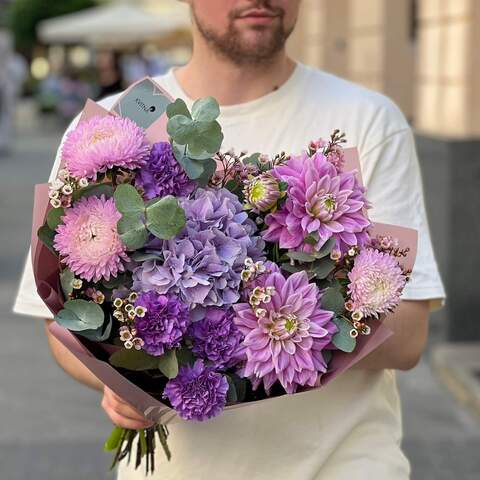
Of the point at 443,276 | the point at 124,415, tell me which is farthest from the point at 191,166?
the point at 443,276

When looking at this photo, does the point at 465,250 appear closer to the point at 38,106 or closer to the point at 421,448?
the point at 421,448

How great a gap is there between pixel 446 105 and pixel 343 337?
7.55 meters

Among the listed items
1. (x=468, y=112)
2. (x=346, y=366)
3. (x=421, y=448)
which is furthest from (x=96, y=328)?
(x=468, y=112)

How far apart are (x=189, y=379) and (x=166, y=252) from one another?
0.20m

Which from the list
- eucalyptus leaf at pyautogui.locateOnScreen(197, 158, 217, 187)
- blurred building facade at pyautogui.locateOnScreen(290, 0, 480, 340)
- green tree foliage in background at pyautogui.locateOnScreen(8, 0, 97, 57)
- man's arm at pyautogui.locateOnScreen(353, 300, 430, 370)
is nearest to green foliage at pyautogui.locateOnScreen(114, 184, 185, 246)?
eucalyptus leaf at pyautogui.locateOnScreen(197, 158, 217, 187)

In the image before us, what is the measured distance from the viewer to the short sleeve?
8.32 ft

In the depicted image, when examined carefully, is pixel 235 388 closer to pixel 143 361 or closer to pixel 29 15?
pixel 143 361

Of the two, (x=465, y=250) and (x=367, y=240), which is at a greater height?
(x=367, y=240)

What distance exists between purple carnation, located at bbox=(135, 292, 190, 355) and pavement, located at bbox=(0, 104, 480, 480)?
12.7 feet

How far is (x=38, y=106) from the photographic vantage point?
36281 millimetres

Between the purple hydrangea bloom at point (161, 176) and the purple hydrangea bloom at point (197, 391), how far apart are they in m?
0.28

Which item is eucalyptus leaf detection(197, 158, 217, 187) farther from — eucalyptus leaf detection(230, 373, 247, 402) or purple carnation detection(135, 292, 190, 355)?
eucalyptus leaf detection(230, 373, 247, 402)

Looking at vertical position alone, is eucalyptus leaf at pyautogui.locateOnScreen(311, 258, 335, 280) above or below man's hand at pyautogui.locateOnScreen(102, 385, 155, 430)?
above

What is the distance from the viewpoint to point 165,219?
Result: 79.0 inches
